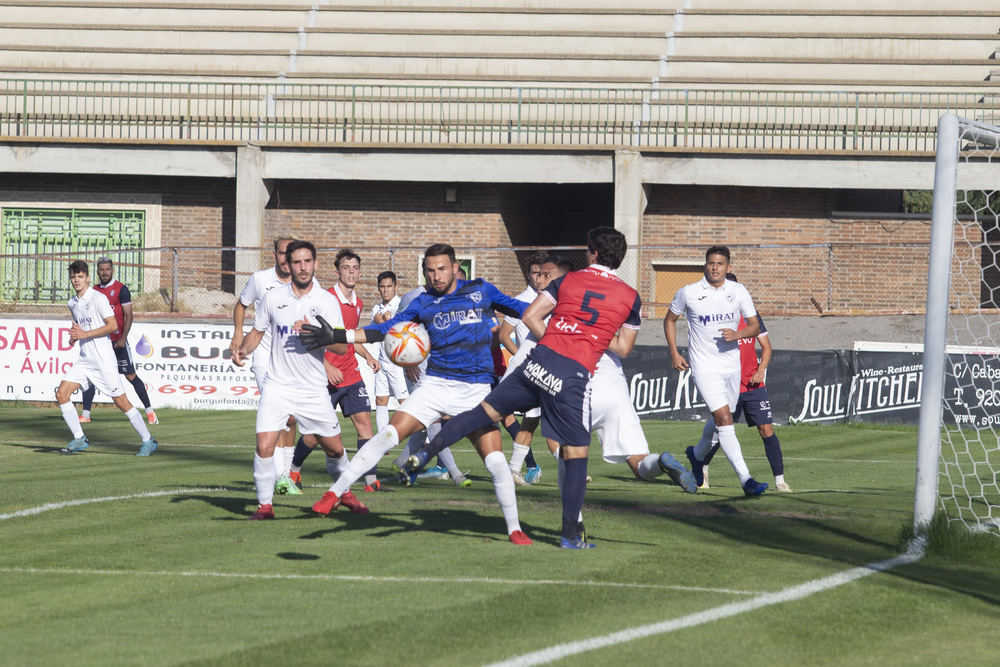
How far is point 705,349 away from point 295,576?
546 cm

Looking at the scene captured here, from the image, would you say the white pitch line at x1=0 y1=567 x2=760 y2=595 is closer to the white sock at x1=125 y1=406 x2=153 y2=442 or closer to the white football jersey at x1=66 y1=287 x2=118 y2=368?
the white sock at x1=125 y1=406 x2=153 y2=442

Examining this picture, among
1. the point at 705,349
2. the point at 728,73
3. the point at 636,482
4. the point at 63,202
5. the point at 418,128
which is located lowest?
the point at 636,482

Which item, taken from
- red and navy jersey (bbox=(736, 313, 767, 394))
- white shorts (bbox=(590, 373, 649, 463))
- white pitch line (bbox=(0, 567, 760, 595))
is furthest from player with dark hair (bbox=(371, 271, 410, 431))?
white pitch line (bbox=(0, 567, 760, 595))

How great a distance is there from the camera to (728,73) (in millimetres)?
31469

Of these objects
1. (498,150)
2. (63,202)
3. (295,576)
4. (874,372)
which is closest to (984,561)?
(295,576)

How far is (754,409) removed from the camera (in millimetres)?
11148

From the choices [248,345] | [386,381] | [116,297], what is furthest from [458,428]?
[116,297]

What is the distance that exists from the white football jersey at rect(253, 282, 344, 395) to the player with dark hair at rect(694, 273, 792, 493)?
12.7 feet

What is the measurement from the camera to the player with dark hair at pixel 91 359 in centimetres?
1402

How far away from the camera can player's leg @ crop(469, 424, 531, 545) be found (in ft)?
24.2

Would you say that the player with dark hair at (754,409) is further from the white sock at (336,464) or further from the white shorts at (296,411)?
the white shorts at (296,411)

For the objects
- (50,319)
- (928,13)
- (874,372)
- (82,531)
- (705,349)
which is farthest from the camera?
(928,13)

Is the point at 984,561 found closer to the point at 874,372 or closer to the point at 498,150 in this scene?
the point at 874,372

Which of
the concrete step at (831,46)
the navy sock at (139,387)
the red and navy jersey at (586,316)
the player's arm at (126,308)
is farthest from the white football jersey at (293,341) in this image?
the concrete step at (831,46)
